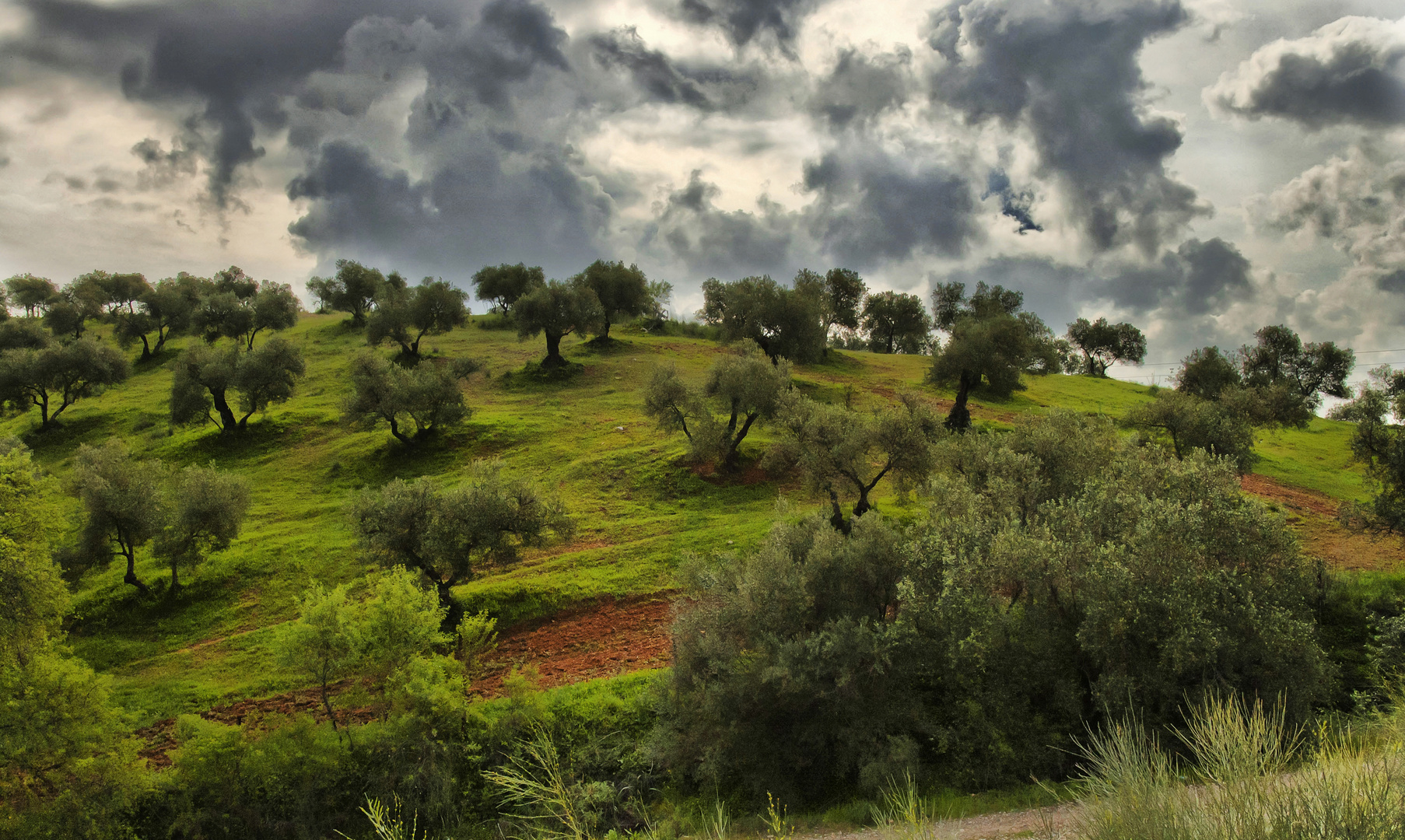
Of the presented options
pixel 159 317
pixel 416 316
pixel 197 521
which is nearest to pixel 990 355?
pixel 197 521

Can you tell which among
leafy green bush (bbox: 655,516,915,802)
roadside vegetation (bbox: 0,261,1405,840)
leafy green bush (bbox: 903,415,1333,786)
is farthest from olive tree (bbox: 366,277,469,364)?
leafy green bush (bbox: 903,415,1333,786)

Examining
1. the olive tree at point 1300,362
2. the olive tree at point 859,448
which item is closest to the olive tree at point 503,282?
the olive tree at point 859,448

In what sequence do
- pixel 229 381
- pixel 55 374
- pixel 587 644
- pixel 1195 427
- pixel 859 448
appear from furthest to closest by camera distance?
pixel 55 374, pixel 229 381, pixel 1195 427, pixel 859 448, pixel 587 644

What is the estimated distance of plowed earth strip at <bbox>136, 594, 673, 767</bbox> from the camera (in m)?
22.1

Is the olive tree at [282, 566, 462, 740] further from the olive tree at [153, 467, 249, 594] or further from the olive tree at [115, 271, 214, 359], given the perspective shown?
the olive tree at [115, 271, 214, 359]

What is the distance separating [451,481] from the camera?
40.7 m

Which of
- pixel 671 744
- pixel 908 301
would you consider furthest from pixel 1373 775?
pixel 908 301

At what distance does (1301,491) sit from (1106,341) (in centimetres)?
6620

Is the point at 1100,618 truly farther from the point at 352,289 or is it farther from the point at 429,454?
the point at 352,289

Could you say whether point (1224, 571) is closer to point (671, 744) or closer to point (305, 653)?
point (671, 744)

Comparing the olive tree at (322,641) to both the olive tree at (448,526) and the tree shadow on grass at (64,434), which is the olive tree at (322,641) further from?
the tree shadow on grass at (64,434)

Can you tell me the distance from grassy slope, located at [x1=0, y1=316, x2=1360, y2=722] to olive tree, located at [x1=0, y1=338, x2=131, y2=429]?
7.81 ft

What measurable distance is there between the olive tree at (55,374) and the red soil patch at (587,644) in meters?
58.4

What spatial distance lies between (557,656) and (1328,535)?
40888 millimetres
